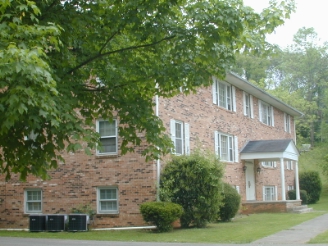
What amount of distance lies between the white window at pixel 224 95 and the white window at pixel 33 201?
382 inches

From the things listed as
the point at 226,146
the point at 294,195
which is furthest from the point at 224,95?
the point at 294,195

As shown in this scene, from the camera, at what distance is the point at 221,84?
89.2ft

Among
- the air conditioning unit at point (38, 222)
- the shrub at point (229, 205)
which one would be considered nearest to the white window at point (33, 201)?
the air conditioning unit at point (38, 222)

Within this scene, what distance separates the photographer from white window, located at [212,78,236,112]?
2624 centimetres

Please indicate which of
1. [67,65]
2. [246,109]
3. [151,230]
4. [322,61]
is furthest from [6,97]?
[322,61]

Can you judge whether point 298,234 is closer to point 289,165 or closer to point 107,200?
point 107,200

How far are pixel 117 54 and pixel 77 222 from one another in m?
9.89

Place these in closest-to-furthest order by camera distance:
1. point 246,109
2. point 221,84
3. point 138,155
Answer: point 138,155 < point 221,84 < point 246,109

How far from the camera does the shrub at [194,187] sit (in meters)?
19.2

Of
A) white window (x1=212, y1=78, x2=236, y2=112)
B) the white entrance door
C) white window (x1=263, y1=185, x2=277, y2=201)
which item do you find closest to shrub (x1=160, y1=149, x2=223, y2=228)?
white window (x1=212, y1=78, x2=236, y2=112)

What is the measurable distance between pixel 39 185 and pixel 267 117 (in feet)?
60.1

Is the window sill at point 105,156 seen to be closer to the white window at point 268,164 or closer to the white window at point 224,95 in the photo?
the white window at point 224,95

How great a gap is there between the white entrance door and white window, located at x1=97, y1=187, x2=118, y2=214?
11.1 m

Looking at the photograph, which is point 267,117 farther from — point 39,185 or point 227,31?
point 227,31
